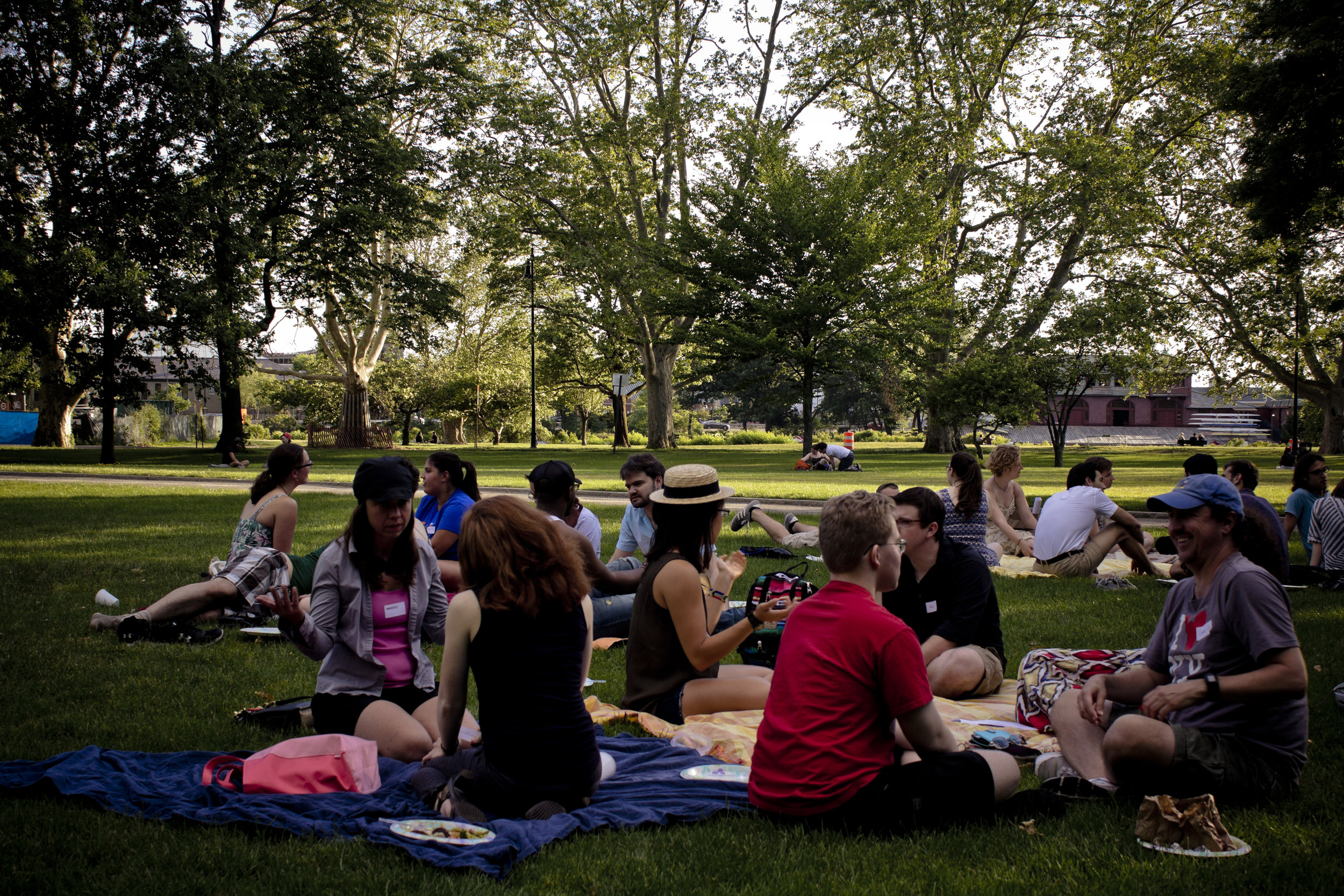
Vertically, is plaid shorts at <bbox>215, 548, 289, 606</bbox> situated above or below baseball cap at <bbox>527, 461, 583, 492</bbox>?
below

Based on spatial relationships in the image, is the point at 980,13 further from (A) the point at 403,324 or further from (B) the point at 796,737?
(B) the point at 796,737

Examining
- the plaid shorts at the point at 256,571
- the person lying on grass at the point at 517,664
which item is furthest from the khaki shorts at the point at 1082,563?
the plaid shorts at the point at 256,571

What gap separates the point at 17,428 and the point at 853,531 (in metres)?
54.4

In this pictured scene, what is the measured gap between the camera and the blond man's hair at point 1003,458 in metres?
9.46

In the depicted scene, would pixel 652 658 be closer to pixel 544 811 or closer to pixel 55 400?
pixel 544 811

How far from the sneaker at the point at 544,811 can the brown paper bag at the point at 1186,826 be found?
7.48 feet

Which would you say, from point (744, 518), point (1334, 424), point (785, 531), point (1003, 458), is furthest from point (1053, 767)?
point (1334, 424)

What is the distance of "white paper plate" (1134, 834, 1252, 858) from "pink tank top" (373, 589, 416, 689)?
11.0ft

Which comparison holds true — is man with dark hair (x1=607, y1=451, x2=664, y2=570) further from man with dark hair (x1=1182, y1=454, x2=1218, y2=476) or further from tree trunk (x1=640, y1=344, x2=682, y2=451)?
tree trunk (x1=640, y1=344, x2=682, y2=451)

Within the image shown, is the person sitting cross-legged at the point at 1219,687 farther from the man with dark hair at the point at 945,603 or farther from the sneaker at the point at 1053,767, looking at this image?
the man with dark hair at the point at 945,603

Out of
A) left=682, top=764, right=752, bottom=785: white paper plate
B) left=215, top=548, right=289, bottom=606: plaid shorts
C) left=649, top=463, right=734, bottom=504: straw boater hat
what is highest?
left=649, top=463, right=734, bottom=504: straw boater hat

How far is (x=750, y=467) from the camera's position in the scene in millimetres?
29672

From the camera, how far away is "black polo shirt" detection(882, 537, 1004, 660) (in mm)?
5281

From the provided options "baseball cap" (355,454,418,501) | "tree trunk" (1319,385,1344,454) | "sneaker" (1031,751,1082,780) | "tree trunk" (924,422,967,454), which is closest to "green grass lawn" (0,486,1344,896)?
"sneaker" (1031,751,1082,780)
